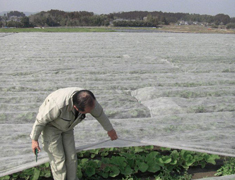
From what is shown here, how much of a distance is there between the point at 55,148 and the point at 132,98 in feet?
6.89

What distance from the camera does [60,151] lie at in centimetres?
214

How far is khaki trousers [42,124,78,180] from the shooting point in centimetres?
211

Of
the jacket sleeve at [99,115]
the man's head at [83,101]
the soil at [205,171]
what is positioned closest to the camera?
the man's head at [83,101]

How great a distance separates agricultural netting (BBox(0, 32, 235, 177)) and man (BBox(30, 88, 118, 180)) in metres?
0.24

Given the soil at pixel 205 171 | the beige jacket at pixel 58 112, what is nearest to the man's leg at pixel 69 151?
the beige jacket at pixel 58 112

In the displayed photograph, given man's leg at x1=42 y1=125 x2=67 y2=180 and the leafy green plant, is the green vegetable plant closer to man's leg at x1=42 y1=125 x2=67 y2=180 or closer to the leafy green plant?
the leafy green plant

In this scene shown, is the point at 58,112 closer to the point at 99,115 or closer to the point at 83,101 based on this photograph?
the point at 83,101

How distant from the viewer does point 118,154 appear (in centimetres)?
299

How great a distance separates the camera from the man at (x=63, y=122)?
1857 millimetres

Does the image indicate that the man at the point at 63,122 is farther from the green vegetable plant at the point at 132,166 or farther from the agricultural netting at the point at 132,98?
the green vegetable plant at the point at 132,166

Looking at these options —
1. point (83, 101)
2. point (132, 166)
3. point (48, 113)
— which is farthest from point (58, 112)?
point (132, 166)

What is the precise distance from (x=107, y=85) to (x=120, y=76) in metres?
0.69

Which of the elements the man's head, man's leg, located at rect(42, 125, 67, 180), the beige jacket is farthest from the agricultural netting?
the man's head

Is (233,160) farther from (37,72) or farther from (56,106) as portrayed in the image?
(37,72)
